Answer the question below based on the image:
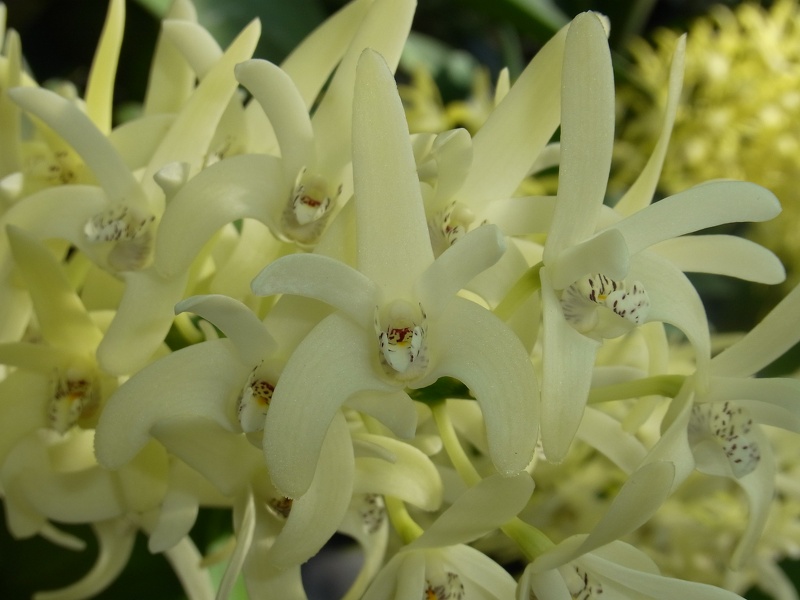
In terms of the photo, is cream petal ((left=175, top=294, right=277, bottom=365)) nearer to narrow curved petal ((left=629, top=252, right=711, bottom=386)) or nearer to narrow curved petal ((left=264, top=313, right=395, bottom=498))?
narrow curved petal ((left=264, top=313, right=395, bottom=498))

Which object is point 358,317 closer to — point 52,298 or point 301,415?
point 301,415

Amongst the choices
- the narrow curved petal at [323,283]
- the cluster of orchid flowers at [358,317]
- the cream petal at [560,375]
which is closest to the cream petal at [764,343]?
the cluster of orchid flowers at [358,317]

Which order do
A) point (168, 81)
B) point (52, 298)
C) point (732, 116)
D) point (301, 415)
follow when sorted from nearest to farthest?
point (301, 415) < point (52, 298) < point (168, 81) < point (732, 116)

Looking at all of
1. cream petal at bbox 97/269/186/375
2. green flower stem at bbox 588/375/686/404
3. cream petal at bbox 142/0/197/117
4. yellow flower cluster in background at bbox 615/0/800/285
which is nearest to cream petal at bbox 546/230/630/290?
green flower stem at bbox 588/375/686/404

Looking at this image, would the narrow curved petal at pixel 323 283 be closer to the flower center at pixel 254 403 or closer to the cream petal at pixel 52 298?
the flower center at pixel 254 403

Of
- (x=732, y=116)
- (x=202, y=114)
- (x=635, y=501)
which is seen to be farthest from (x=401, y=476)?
(x=732, y=116)
